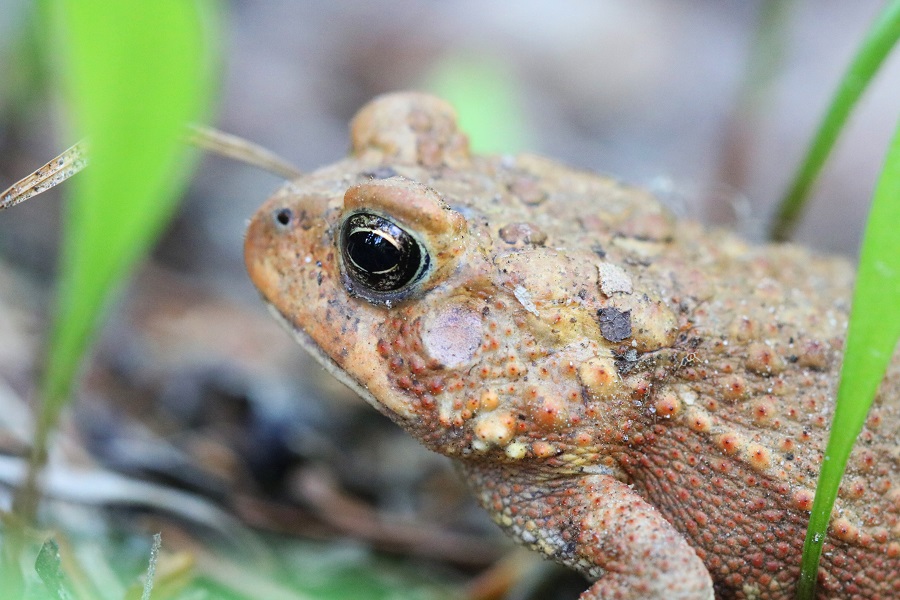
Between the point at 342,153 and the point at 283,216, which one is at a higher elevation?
the point at 342,153

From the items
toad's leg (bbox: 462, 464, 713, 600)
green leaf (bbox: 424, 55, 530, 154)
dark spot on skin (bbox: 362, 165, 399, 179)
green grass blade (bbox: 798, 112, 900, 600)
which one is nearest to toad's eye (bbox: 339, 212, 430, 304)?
dark spot on skin (bbox: 362, 165, 399, 179)

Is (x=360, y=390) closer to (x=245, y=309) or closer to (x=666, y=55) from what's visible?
(x=245, y=309)

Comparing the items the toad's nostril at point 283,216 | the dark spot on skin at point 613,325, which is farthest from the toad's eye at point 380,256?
the dark spot on skin at point 613,325

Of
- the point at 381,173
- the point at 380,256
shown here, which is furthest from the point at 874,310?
the point at 381,173

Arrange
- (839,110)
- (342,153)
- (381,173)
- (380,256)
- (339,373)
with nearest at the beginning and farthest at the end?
(380,256), (339,373), (381,173), (839,110), (342,153)

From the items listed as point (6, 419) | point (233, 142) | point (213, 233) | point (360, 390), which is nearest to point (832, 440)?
point (360, 390)

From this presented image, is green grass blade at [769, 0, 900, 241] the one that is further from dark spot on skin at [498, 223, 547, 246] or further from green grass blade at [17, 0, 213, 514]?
green grass blade at [17, 0, 213, 514]

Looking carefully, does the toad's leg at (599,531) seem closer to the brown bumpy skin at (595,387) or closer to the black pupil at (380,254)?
the brown bumpy skin at (595,387)

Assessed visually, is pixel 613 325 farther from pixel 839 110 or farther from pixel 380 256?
pixel 839 110
